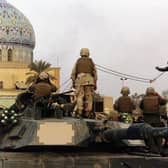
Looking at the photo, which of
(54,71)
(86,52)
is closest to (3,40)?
(54,71)

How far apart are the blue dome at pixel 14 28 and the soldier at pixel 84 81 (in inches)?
2407

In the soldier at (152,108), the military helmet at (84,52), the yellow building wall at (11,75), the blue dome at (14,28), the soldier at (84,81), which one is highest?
the blue dome at (14,28)

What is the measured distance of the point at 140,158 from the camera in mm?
11445

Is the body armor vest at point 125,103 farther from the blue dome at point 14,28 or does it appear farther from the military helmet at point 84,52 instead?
the blue dome at point 14,28

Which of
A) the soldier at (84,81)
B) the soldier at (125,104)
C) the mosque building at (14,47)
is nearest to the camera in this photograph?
the soldier at (84,81)

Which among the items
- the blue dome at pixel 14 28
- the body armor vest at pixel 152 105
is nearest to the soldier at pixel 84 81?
the body armor vest at pixel 152 105

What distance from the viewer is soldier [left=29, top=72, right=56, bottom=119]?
41.3 ft

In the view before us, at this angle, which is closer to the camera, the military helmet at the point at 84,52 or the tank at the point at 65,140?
the tank at the point at 65,140

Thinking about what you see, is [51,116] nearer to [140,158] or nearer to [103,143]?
[103,143]

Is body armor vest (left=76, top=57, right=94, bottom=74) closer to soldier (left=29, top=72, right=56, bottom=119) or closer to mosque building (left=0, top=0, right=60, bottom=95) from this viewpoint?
soldier (left=29, top=72, right=56, bottom=119)

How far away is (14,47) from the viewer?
2948 inches

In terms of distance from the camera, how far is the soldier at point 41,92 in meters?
12.6

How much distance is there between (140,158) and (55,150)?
1528 mm

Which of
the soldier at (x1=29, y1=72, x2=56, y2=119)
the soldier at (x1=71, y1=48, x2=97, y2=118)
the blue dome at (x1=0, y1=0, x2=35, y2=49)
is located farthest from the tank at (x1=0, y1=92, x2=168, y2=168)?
the blue dome at (x1=0, y1=0, x2=35, y2=49)
